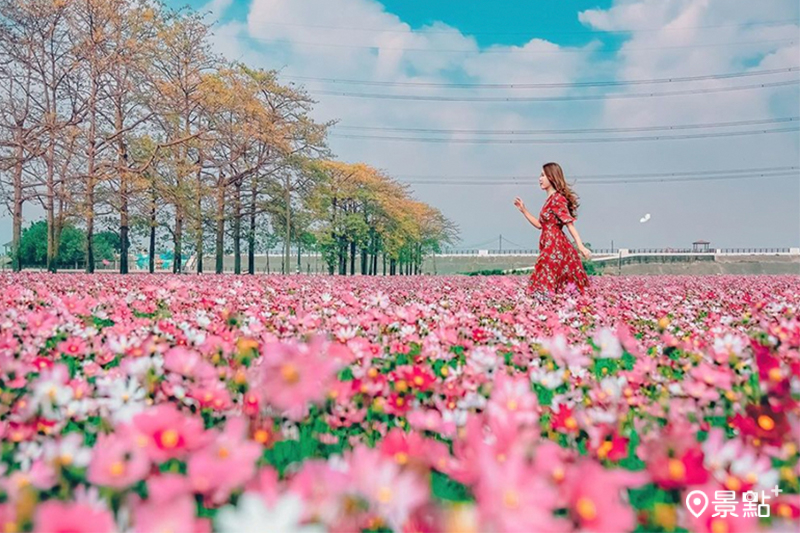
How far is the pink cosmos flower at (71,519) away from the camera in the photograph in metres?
0.76

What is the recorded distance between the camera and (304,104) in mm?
32531

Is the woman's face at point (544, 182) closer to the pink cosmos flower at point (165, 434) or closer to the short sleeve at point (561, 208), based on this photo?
the short sleeve at point (561, 208)

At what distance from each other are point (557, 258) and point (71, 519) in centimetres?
827

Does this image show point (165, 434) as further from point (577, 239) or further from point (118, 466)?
point (577, 239)

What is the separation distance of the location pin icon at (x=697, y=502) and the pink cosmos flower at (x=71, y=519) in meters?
0.89

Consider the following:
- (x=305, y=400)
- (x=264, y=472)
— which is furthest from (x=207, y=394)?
(x=264, y=472)

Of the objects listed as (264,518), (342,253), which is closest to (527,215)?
(264,518)

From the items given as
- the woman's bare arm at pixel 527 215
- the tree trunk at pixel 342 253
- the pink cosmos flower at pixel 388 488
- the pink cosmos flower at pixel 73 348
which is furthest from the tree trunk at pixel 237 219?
the pink cosmos flower at pixel 388 488

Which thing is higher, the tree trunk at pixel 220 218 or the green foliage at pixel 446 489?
the tree trunk at pixel 220 218

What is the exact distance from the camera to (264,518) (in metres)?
0.75

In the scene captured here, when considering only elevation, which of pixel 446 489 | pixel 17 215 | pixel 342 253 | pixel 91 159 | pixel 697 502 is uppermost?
pixel 91 159

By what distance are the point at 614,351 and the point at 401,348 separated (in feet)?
2.88

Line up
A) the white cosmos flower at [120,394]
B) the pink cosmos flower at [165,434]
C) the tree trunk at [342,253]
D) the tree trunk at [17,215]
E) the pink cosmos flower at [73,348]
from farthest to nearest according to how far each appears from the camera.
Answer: the tree trunk at [342,253], the tree trunk at [17,215], the pink cosmos flower at [73,348], the white cosmos flower at [120,394], the pink cosmos flower at [165,434]

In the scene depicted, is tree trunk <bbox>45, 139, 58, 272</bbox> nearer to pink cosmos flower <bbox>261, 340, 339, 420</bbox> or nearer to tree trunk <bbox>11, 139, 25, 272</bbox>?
tree trunk <bbox>11, 139, 25, 272</bbox>
